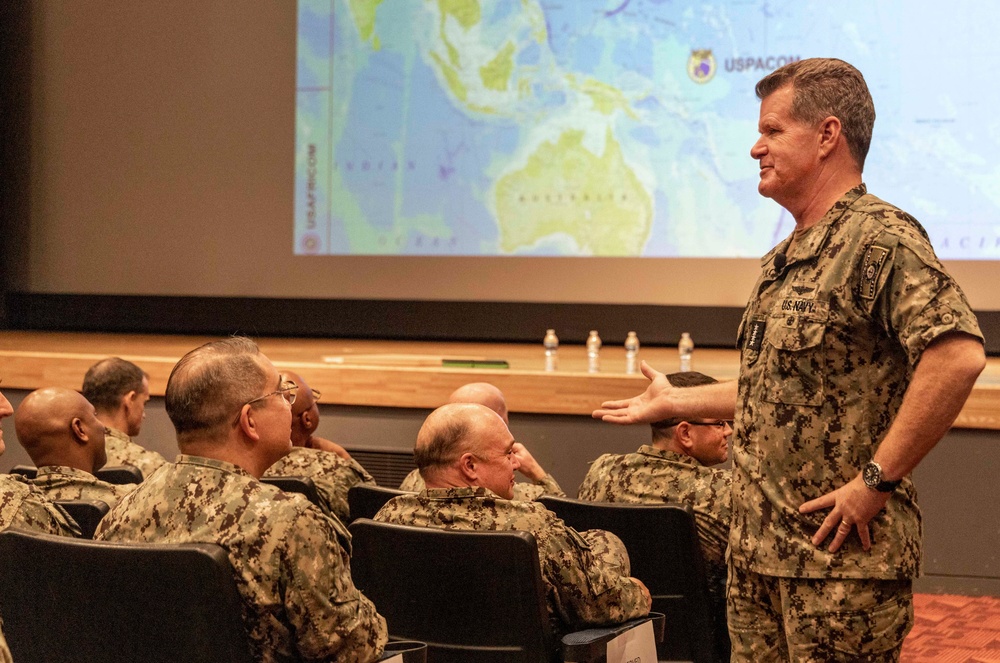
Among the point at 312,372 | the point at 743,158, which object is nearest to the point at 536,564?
the point at 312,372

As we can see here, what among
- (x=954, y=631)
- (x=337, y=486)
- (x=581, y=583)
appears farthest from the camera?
(x=954, y=631)

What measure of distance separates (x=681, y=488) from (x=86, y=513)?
1.55m

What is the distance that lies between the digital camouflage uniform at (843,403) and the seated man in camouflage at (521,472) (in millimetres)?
1041

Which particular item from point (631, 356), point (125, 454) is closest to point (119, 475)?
point (125, 454)

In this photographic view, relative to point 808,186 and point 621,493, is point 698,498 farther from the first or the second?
point 808,186

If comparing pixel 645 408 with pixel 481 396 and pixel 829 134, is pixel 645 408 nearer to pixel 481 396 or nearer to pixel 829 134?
pixel 829 134

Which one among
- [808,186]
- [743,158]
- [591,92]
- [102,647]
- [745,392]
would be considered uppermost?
[591,92]

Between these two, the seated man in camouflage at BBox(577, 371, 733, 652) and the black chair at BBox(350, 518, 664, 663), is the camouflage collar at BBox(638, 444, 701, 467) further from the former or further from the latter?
the black chair at BBox(350, 518, 664, 663)

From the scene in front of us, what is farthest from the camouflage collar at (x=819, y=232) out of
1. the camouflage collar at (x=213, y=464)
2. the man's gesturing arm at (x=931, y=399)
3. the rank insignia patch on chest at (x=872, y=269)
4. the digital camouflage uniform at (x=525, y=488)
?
the digital camouflage uniform at (x=525, y=488)

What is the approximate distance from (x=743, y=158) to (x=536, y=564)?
4.56 metres

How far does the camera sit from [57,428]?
3.15 meters

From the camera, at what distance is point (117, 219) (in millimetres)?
7230

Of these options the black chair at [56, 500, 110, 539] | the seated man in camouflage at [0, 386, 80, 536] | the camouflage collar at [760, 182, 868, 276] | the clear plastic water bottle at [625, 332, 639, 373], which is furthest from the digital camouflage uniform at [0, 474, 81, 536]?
the clear plastic water bottle at [625, 332, 639, 373]

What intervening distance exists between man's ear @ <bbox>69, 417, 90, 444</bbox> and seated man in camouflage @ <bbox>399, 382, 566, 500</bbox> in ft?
3.10
